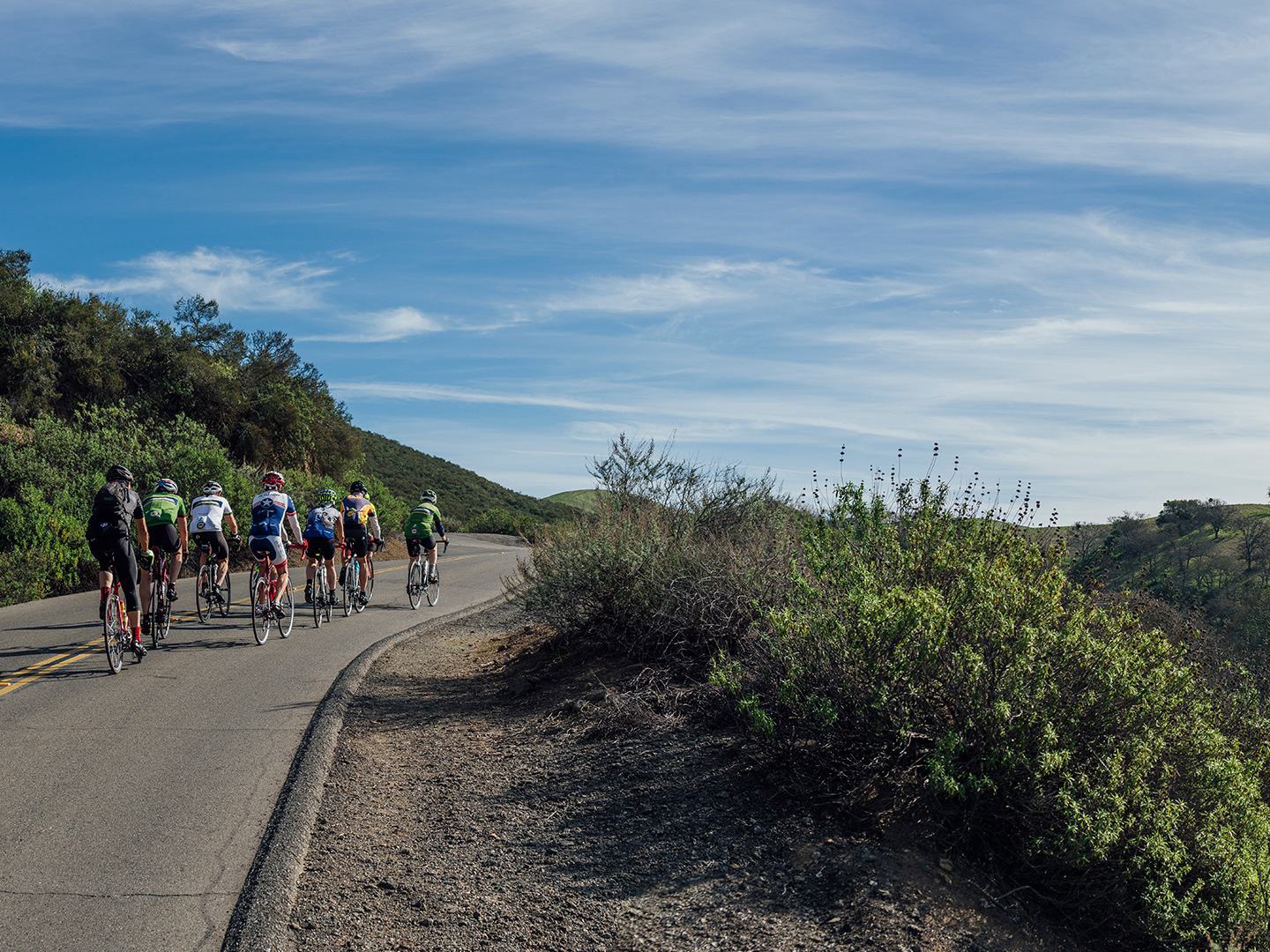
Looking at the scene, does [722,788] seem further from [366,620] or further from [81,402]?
[81,402]

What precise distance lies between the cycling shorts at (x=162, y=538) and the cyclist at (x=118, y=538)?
4.68 ft

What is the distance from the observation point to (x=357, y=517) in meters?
14.9

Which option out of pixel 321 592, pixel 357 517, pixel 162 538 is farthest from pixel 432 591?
pixel 162 538

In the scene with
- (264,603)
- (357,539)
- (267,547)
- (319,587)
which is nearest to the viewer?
(264,603)

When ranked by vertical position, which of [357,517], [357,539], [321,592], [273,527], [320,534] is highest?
[357,517]

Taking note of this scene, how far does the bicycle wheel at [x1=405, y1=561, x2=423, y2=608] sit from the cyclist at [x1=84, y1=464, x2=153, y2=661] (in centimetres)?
608

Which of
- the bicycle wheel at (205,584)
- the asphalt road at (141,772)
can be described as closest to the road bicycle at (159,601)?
the asphalt road at (141,772)

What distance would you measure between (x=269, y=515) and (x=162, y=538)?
141cm

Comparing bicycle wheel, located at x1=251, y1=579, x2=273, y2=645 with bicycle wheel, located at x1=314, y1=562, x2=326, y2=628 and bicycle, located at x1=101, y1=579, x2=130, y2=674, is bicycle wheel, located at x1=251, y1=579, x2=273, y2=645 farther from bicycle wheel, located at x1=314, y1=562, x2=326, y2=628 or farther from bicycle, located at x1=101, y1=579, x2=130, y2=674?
bicycle, located at x1=101, y1=579, x2=130, y2=674

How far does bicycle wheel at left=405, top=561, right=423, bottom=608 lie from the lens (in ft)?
53.3

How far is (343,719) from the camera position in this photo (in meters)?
8.16

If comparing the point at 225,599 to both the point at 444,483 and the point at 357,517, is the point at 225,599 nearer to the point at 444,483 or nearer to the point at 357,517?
the point at 357,517

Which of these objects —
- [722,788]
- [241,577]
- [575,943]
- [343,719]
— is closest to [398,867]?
[575,943]

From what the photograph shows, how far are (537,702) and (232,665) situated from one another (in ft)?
14.7
